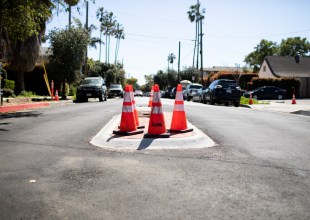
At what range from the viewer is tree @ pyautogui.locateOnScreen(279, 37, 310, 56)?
9325cm

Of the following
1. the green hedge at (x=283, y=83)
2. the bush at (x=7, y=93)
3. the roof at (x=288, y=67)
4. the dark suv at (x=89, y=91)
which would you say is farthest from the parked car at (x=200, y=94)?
the roof at (x=288, y=67)

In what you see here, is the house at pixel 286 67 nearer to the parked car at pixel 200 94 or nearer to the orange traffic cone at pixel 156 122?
the parked car at pixel 200 94

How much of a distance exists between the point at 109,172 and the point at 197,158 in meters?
1.43

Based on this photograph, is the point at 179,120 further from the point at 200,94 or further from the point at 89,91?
the point at 89,91

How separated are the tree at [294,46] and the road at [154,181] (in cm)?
9440

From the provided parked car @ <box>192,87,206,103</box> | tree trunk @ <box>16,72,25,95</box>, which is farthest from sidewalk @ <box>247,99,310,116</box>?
tree trunk @ <box>16,72,25,95</box>

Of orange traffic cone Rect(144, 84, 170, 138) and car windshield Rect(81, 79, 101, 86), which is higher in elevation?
car windshield Rect(81, 79, 101, 86)

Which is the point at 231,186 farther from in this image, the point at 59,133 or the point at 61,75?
the point at 61,75

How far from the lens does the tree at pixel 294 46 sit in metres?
93.2

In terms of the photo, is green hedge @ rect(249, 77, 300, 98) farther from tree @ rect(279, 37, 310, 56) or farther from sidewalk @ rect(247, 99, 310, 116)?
tree @ rect(279, 37, 310, 56)

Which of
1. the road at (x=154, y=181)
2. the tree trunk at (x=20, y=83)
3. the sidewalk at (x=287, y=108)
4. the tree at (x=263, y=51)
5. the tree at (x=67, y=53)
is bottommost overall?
the road at (x=154, y=181)

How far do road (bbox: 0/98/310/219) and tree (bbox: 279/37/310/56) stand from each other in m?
94.4

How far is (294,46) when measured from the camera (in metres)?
94.2

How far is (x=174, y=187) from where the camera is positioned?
12.1 feet
